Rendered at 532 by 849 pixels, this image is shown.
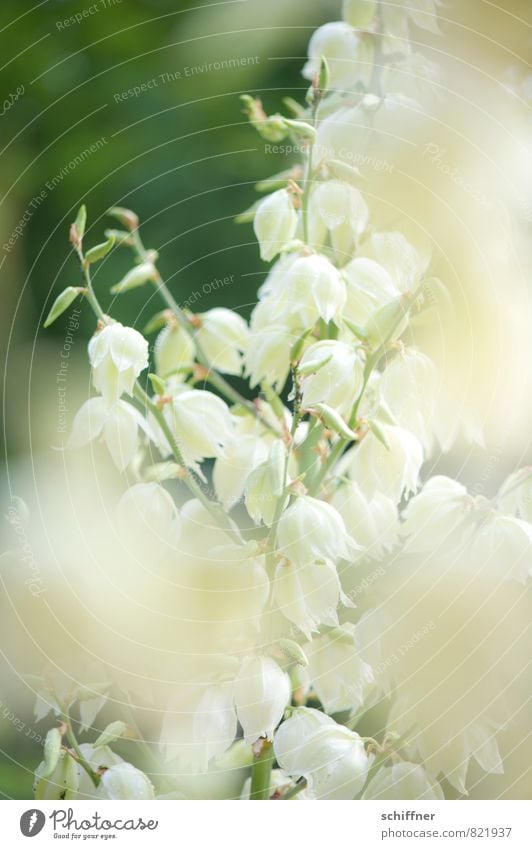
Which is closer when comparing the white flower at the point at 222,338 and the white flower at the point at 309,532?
the white flower at the point at 309,532

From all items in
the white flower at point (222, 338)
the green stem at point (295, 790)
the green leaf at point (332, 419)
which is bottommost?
the green stem at point (295, 790)

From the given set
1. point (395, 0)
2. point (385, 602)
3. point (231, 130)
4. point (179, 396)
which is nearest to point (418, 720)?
point (385, 602)

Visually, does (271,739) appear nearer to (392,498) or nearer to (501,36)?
(392,498)

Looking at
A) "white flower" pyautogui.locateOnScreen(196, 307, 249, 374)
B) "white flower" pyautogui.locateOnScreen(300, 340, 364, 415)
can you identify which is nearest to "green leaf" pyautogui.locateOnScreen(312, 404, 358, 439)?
"white flower" pyautogui.locateOnScreen(300, 340, 364, 415)

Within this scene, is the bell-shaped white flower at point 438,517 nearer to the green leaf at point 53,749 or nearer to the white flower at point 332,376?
the white flower at point 332,376

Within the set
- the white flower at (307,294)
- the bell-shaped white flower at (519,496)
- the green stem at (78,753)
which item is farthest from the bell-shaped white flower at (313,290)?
the green stem at (78,753)

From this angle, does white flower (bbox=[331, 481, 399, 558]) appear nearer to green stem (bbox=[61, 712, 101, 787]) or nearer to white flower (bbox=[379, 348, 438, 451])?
white flower (bbox=[379, 348, 438, 451])

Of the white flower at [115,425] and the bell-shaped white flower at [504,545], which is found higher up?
the white flower at [115,425]
